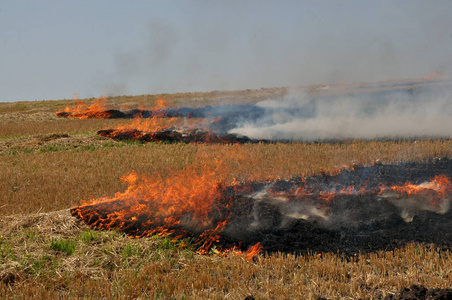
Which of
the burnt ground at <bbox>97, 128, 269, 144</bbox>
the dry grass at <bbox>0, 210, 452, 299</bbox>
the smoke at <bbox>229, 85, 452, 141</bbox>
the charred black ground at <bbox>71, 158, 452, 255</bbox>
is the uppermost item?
the smoke at <bbox>229, 85, 452, 141</bbox>

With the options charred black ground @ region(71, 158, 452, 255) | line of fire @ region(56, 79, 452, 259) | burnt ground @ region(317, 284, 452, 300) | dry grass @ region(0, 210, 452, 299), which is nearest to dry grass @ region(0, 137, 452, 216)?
line of fire @ region(56, 79, 452, 259)

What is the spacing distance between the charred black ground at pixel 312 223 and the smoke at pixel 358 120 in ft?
→ 33.2

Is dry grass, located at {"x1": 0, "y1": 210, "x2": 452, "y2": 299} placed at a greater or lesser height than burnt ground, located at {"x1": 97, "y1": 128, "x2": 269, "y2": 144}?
lesser

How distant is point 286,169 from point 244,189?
3.27m

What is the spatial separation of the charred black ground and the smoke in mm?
10130

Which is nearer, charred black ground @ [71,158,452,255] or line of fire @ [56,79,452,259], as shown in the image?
charred black ground @ [71,158,452,255]

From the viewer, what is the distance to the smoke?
1916cm

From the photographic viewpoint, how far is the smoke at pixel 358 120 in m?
19.2

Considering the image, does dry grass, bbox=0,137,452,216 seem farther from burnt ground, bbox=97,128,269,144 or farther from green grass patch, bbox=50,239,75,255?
green grass patch, bbox=50,239,75,255

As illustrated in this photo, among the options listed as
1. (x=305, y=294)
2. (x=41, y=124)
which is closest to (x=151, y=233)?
(x=305, y=294)

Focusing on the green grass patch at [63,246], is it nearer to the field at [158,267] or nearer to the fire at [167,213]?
the field at [158,267]

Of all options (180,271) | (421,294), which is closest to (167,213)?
(180,271)

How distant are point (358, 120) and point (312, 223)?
15212 millimetres

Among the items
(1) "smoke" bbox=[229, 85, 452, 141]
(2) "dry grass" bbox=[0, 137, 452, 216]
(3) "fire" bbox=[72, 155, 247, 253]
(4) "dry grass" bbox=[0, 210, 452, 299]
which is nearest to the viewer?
(4) "dry grass" bbox=[0, 210, 452, 299]
